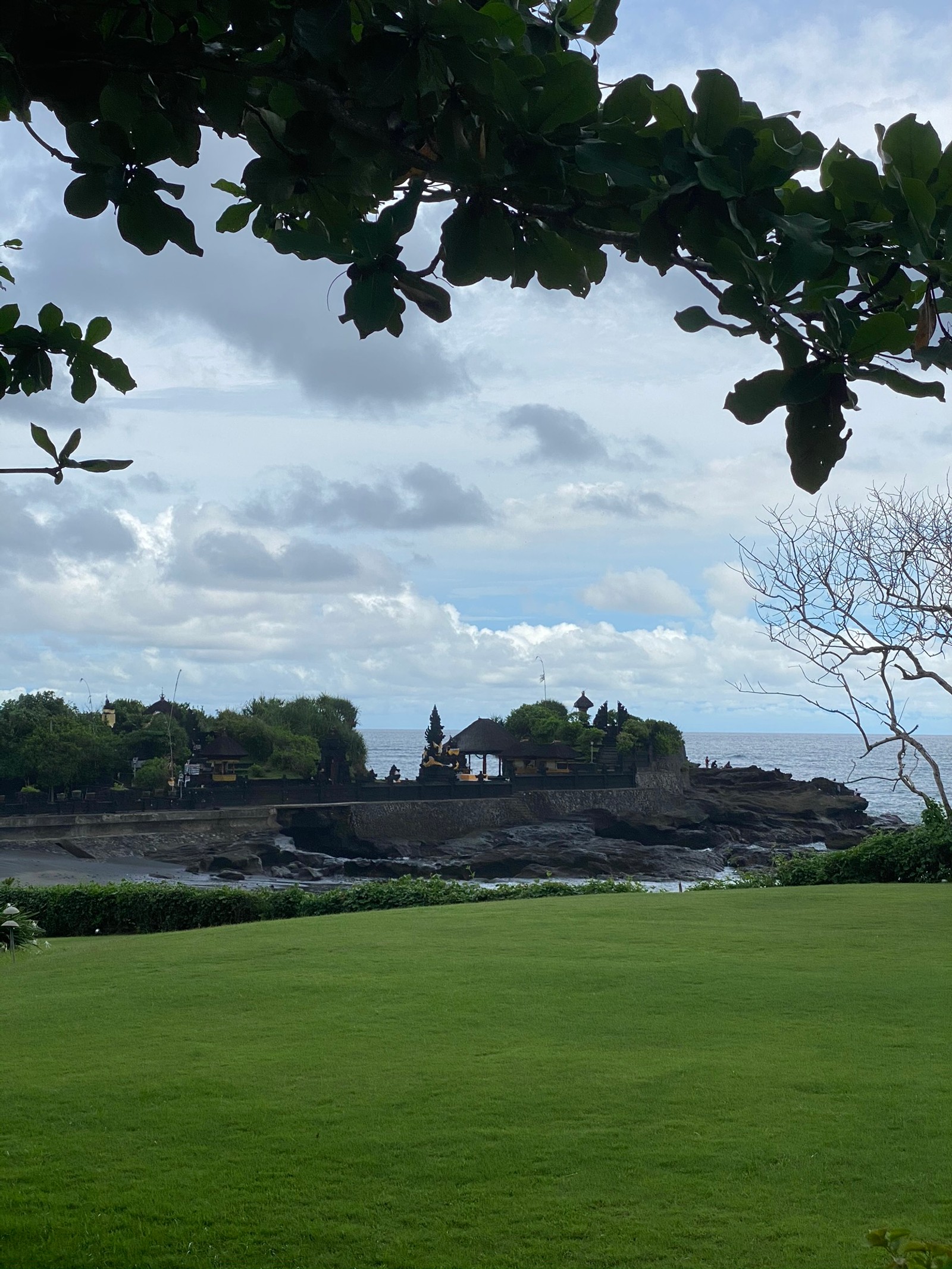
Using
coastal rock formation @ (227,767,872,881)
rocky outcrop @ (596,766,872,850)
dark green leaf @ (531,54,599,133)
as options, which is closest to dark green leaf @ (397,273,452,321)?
dark green leaf @ (531,54,599,133)

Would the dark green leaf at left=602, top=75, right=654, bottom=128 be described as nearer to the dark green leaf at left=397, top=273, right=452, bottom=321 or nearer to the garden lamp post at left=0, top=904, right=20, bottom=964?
the dark green leaf at left=397, top=273, right=452, bottom=321

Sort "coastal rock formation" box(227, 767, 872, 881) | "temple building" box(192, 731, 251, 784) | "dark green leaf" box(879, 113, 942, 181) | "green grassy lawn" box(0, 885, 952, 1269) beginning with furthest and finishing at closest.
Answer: "temple building" box(192, 731, 251, 784) < "coastal rock formation" box(227, 767, 872, 881) < "green grassy lawn" box(0, 885, 952, 1269) < "dark green leaf" box(879, 113, 942, 181)

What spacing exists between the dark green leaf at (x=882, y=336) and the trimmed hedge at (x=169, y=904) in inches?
449

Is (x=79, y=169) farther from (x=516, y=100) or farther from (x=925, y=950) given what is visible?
(x=925, y=950)

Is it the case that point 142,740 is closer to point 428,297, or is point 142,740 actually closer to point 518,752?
point 518,752

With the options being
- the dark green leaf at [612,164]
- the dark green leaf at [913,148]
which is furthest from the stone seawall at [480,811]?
the dark green leaf at [913,148]

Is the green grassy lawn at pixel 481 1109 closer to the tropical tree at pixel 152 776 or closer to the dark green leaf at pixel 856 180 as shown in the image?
the dark green leaf at pixel 856 180

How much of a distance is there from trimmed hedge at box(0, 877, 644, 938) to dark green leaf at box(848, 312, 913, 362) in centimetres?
1140

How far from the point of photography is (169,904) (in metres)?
12.1

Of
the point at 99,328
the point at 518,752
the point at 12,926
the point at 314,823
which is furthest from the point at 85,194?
the point at 518,752

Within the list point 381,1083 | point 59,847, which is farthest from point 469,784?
point 381,1083

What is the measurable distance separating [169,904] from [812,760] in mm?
112482

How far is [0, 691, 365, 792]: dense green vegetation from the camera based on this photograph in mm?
33438

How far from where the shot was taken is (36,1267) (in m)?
2.85
